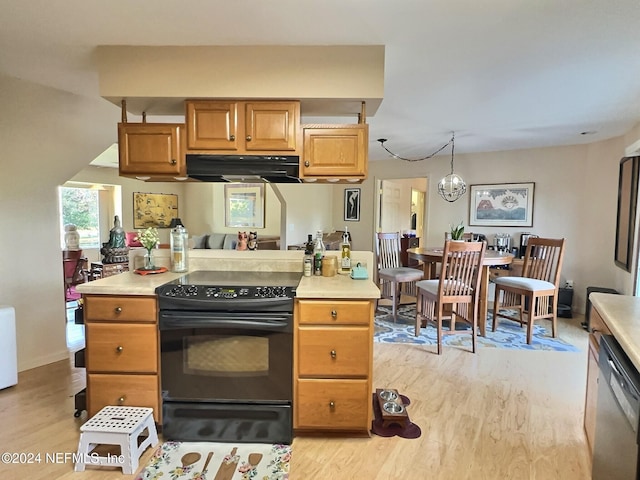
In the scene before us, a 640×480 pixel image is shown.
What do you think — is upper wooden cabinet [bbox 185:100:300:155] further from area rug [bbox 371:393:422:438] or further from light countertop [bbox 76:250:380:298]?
area rug [bbox 371:393:422:438]

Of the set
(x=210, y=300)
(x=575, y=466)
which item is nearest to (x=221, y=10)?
(x=210, y=300)

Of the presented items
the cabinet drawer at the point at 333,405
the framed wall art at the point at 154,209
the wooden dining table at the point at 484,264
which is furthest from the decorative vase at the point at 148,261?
the framed wall art at the point at 154,209

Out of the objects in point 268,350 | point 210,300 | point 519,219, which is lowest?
point 268,350

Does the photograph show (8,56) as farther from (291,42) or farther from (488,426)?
(488,426)

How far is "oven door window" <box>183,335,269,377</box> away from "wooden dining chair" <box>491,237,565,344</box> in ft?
9.67

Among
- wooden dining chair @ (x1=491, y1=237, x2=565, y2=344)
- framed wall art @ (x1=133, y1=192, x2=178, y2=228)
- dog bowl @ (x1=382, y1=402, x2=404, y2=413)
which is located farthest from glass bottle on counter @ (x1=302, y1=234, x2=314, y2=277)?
framed wall art @ (x1=133, y1=192, x2=178, y2=228)

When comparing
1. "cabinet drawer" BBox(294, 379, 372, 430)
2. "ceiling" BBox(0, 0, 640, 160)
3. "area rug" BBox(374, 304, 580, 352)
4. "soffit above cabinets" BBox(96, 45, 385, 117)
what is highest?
"ceiling" BBox(0, 0, 640, 160)

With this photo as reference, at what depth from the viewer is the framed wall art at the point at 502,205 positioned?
16.6 ft

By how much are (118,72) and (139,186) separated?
6193 mm

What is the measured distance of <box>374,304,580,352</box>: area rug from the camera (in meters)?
3.54

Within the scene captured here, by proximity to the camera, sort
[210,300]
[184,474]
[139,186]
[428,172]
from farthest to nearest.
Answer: [139,186], [428,172], [210,300], [184,474]

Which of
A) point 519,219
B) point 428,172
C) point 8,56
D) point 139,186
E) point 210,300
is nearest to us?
point 210,300

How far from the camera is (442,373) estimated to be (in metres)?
2.91

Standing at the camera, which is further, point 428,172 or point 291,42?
point 428,172
